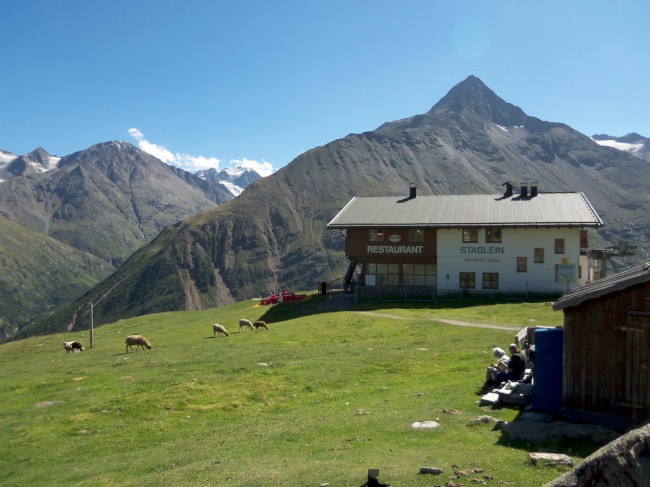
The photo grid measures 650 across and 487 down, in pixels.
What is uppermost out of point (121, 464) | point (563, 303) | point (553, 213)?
point (553, 213)

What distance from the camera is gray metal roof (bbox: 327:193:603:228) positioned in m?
60.9

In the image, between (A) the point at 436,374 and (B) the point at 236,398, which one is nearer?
(B) the point at 236,398

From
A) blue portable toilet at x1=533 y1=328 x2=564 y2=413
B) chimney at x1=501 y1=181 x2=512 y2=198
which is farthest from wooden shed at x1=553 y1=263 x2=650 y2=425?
chimney at x1=501 y1=181 x2=512 y2=198

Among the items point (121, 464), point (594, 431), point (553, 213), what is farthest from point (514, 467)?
point (553, 213)

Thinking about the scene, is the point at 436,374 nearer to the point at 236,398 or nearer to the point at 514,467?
the point at 236,398

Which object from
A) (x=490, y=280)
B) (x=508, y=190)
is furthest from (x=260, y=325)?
(x=508, y=190)

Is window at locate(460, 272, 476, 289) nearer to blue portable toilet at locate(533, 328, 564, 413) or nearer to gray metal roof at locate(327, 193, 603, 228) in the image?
gray metal roof at locate(327, 193, 603, 228)

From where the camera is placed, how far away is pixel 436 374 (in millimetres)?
26906

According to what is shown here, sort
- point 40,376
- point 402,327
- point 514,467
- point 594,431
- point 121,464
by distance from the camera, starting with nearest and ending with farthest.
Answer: point 514,467 < point 594,431 < point 121,464 < point 40,376 < point 402,327

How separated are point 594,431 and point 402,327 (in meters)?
27.6

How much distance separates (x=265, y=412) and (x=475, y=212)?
1960 inches

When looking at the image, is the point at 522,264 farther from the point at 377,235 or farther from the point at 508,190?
the point at 377,235

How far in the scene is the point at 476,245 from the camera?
2469 inches

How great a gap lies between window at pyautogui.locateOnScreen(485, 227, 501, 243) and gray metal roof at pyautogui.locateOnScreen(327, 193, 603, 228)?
97cm
